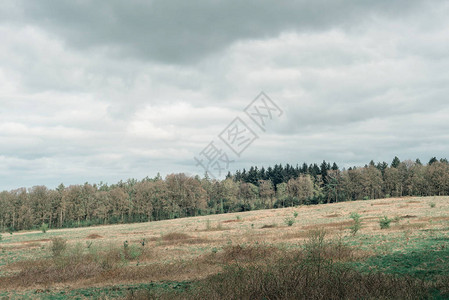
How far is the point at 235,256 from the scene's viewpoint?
18516 millimetres

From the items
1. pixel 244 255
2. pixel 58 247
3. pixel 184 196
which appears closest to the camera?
pixel 244 255

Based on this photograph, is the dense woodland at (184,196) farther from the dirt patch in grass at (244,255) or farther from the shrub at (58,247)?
the dirt patch in grass at (244,255)

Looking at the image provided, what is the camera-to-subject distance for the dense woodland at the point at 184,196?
108188 millimetres

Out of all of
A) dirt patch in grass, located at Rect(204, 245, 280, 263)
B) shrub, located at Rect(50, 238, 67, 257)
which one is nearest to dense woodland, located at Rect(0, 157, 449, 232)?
shrub, located at Rect(50, 238, 67, 257)

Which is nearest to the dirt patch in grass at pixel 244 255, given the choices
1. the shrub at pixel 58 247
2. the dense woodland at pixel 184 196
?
the shrub at pixel 58 247

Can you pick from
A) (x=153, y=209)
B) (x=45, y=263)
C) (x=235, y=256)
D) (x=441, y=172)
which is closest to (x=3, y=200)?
(x=153, y=209)

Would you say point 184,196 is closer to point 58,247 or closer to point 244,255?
point 58,247

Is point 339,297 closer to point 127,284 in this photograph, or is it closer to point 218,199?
point 127,284

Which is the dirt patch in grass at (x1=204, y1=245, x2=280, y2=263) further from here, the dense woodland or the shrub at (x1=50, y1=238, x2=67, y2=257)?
the dense woodland

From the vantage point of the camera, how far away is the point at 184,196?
115000 millimetres

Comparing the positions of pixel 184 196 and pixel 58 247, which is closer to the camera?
pixel 58 247

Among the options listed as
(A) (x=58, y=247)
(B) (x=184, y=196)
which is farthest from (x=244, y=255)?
(B) (x=184, y=196)

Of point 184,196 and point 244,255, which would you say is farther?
point 184,196

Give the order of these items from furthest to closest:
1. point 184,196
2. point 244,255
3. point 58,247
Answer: point 184,196 < point 58,247 < point 244,255
